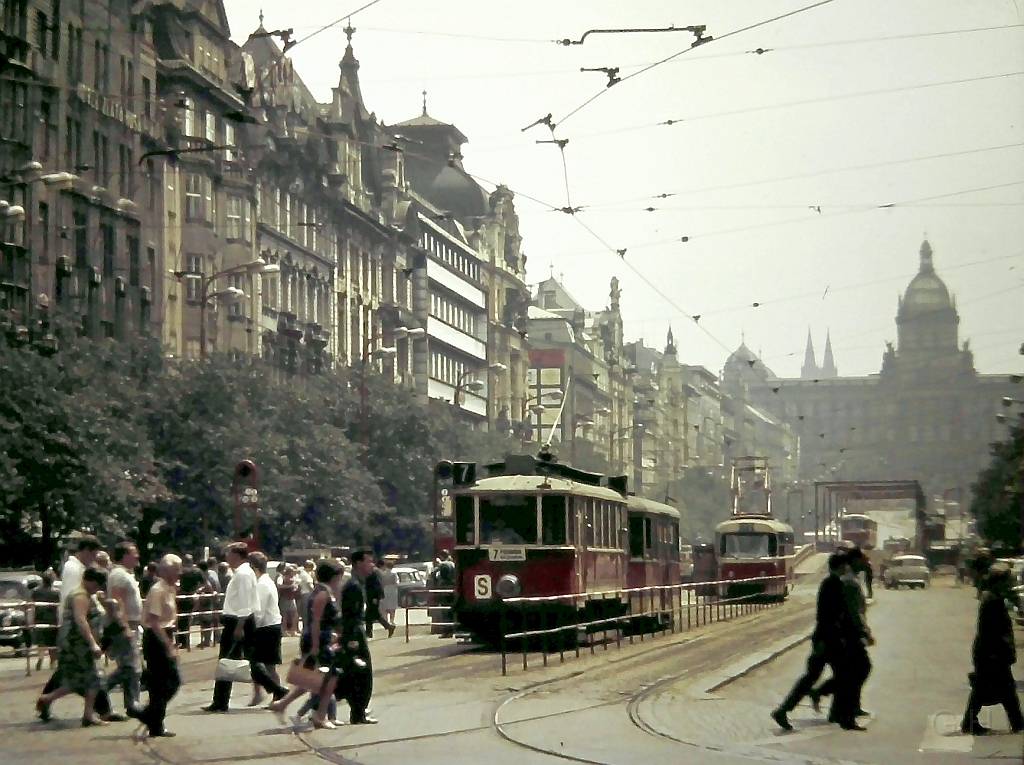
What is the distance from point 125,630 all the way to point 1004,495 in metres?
69.4

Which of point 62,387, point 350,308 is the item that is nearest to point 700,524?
point 350,308

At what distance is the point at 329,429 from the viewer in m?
62.7

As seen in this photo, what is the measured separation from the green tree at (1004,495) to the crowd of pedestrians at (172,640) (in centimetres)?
5337

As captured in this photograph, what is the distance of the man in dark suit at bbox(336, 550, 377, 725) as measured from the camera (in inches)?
725

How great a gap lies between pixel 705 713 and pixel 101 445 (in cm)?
2846

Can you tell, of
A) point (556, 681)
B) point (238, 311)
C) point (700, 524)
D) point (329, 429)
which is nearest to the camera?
point (556, 681)

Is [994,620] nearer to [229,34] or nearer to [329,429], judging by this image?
[329,429]

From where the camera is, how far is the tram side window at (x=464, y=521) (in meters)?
33.3

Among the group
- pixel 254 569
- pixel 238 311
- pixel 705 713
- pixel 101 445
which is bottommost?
pixel 705 713

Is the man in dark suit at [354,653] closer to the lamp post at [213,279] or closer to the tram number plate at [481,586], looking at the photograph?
the tram number plate at [481,586]

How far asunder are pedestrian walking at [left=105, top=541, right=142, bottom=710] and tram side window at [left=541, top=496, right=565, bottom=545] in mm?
14304

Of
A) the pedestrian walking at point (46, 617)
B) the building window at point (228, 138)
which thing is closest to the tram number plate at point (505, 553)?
the pedestrian walking at point (46, 617)

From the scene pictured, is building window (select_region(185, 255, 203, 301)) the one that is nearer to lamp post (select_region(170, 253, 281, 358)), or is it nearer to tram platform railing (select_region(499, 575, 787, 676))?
lamp post (select_region(170, 253, 281, 358))

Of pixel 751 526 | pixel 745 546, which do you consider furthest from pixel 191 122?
pixel 745 546
